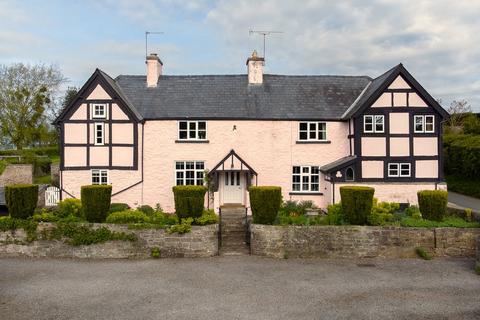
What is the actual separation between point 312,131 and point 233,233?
9222 mm

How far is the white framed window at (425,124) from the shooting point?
22156 mm

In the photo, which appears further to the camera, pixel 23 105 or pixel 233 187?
pixel 23 105

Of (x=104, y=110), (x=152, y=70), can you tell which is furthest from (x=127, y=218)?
(x=152, y=70)

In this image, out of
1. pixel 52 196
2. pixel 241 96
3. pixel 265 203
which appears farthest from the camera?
→ pixel 241 96

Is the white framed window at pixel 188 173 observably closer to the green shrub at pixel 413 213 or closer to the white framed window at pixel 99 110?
the white framed window at pixel 99 110

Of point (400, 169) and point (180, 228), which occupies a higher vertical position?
point (400, 169)

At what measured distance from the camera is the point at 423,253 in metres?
15.9

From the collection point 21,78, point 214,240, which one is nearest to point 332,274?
point 214,240

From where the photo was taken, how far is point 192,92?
25.0 metres

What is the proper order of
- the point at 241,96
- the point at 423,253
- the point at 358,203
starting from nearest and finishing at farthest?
1. the point at 423,253
2. the point at 358,203
3. the point at 241,96

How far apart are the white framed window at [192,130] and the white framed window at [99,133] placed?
475cm

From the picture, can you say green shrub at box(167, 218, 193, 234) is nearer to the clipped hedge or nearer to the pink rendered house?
the clipped hedge

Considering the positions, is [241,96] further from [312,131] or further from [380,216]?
[380,216]

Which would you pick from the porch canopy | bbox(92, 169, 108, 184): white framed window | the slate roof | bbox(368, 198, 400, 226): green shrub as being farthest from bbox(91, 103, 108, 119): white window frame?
bbox(368, 198, 400, 226): green shrub
